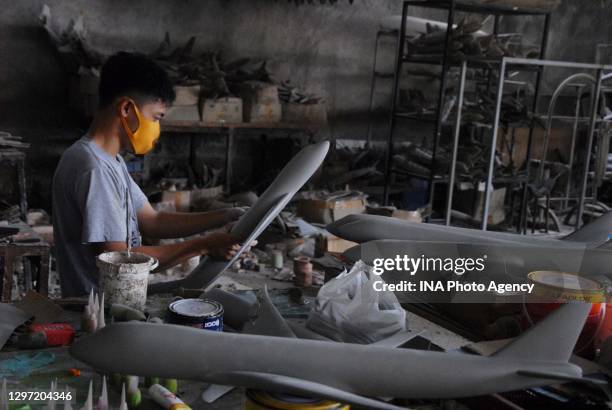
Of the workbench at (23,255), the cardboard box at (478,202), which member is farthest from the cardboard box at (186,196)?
the cardboard box at (478,202)

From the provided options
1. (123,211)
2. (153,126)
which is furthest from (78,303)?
(153,126)

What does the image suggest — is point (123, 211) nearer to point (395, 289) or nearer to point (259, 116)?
point (395, 289)

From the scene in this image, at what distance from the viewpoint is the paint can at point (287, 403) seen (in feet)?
3.41

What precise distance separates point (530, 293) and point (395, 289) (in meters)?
0.41

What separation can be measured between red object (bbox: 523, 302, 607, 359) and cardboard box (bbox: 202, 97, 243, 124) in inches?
175

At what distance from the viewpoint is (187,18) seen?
20.7 ft

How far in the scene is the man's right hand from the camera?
2.04 metres

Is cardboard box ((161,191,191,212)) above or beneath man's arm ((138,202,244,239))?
beneath

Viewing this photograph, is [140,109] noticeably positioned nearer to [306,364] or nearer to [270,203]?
[270,203]

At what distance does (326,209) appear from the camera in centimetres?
535

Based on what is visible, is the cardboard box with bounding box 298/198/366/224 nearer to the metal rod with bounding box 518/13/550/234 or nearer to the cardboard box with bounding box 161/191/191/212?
the cardboard box with bounding box 161/191/191/212

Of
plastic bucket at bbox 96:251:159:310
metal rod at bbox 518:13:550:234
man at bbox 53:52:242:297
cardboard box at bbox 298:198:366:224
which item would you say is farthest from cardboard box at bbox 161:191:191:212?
plastic bucket at bbox 96:251:159:310

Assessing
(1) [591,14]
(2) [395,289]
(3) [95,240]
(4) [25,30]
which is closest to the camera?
(2) [395,289]

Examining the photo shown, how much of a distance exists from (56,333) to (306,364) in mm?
753
